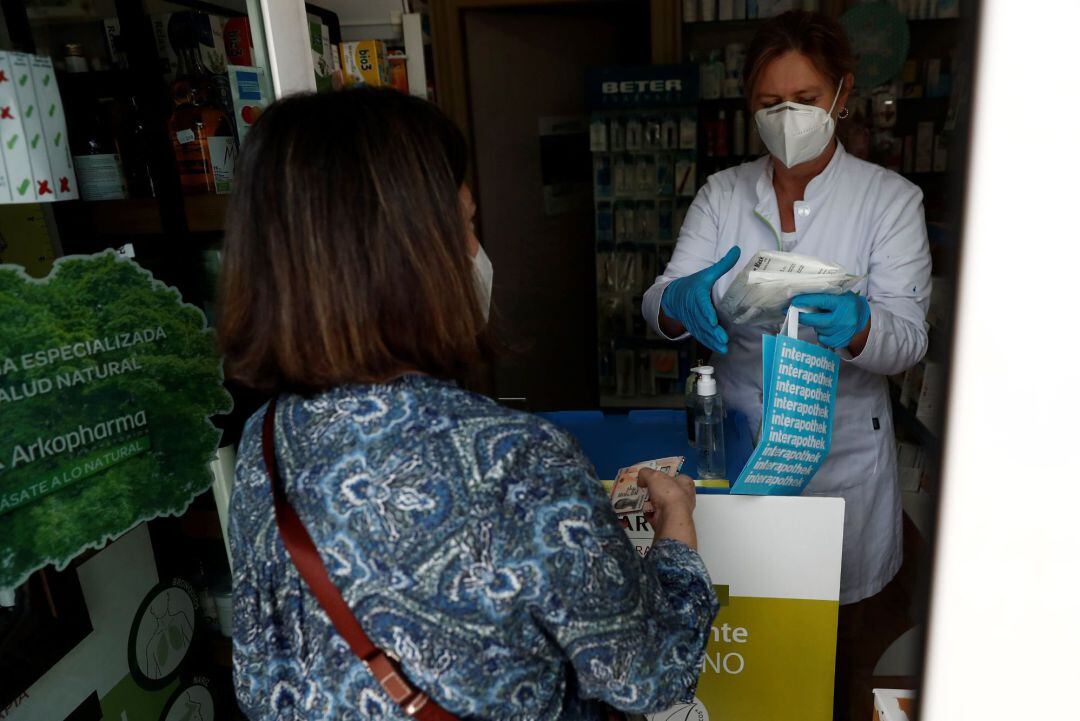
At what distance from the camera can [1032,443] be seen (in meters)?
0.45

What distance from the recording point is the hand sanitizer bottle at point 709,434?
4.82ft

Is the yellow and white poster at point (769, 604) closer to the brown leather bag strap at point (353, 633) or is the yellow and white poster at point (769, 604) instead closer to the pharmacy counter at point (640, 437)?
the pharmacy counter at point (640, 437)

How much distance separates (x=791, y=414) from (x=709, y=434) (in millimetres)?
254

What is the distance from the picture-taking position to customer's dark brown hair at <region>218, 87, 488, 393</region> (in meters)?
0.75

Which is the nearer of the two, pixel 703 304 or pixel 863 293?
pixel 703 304

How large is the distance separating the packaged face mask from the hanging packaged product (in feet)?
0.18

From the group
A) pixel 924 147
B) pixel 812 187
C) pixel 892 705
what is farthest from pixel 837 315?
pixel 924 147

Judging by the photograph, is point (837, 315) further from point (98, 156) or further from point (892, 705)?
point (98, 156)

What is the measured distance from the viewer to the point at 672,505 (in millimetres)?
1118

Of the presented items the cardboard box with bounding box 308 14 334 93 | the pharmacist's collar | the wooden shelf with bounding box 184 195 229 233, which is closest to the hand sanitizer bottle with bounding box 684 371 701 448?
the pharmacist's collar

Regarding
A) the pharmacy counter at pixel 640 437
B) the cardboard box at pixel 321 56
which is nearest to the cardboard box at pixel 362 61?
the cardboard box at pixel 321 56

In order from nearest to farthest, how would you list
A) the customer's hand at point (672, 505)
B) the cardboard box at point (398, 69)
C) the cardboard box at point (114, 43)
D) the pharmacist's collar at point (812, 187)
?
the customer's hand at point (672, 505) → the cardboard box at point (114, 43) → the pharmacist's collar at point (812, 187) → the cardboard box at point (398, 69)

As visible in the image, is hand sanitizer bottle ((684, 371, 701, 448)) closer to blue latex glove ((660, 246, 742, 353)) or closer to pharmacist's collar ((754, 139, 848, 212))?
blue latex glove ((660, 246, 742, 353))

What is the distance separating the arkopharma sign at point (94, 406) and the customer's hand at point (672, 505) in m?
0.88
